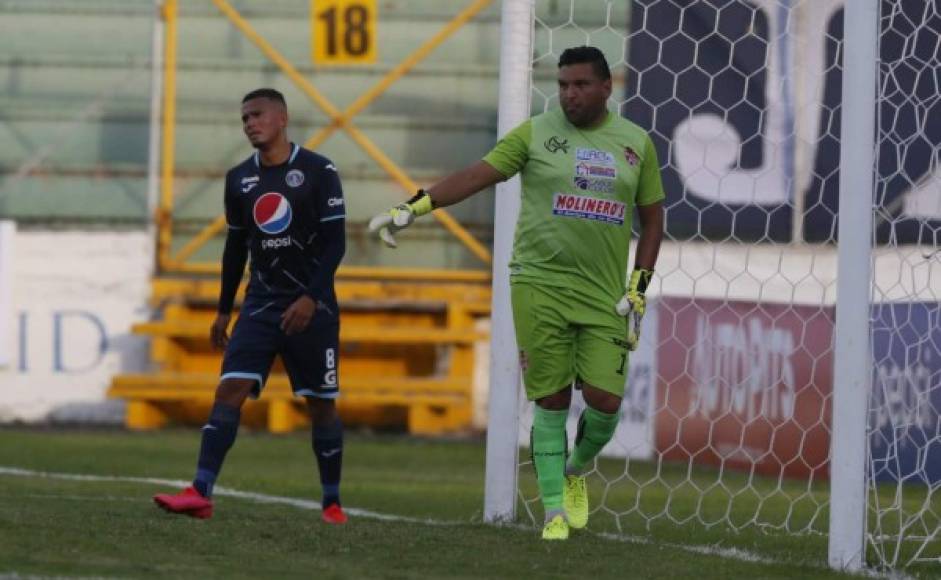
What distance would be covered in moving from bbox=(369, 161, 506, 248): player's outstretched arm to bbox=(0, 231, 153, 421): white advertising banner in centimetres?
972

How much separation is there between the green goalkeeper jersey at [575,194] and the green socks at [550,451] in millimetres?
500

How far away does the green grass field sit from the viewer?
19.9 ft

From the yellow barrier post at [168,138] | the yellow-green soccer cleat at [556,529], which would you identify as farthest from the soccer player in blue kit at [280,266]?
the yellow barrier post at [168,138]

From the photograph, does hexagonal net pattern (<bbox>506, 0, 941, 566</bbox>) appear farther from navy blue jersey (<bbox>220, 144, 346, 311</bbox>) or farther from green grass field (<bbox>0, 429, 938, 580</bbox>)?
navy blue jersey (<bbox>220, 144, 346, 311</bbox>)

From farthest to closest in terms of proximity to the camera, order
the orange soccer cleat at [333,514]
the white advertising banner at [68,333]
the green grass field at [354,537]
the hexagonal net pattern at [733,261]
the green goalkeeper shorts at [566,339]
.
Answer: the white advertising banner at [68,333] < the hexagonal net pattern at [733,261] < the orange soccer cleat at [333,514] < the green goalkeeper shorts at [566,339] < the green grass field at [354,537]

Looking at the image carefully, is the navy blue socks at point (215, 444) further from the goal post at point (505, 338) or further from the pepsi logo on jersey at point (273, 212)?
the goal post at point (505, 338)

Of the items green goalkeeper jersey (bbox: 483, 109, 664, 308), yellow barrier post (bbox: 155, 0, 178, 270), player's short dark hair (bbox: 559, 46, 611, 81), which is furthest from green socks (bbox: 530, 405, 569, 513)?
yellow barrier post (bbox: 155, 0, 178, 270)

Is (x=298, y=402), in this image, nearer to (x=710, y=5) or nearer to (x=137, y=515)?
(x=710, y=5)

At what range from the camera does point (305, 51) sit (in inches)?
691

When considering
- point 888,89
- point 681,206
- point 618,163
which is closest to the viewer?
point 618,163

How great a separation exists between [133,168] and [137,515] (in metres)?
10.0

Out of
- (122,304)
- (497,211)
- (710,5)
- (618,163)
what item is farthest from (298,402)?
(618,163)

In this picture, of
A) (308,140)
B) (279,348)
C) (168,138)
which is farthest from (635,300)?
(168,138)

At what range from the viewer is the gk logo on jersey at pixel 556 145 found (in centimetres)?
736
